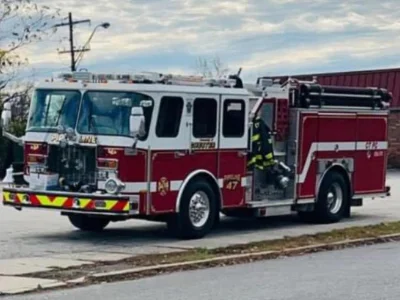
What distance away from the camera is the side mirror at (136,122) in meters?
15.3

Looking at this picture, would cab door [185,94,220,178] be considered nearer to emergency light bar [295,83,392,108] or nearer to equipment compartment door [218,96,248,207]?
equipment compartment door [218,96,248,207]

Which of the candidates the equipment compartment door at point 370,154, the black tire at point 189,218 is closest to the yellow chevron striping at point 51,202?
the black tire at point 189,218

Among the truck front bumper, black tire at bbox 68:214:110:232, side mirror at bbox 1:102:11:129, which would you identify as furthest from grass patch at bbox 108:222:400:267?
side mirror at bbox 1:102:11:129

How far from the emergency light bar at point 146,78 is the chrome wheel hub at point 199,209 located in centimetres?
183

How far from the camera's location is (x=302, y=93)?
19.3m

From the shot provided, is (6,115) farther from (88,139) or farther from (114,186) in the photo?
(114,186)

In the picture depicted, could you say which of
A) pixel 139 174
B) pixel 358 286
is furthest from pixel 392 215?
pixel 358 286

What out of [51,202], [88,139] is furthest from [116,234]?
[88,139]

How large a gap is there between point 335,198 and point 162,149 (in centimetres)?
540

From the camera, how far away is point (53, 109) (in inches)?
658

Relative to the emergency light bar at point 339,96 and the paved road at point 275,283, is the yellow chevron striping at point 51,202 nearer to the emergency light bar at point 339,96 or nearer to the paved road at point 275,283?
the paved road at point 275,283

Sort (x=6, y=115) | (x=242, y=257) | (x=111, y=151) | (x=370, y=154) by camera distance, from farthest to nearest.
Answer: (x=370, y=154)
(x=6, y=115)
(x=111, y=151)
(x=242, y=257)

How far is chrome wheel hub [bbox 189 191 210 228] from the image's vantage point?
16.7 metres

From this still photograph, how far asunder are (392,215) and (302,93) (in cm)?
436
